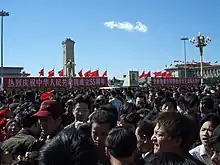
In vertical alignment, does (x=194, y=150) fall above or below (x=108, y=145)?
below

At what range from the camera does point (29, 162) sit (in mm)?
2684

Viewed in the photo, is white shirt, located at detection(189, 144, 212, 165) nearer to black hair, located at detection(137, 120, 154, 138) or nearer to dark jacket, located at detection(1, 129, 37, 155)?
black hair, located at detection(137, 120, 154, 138)

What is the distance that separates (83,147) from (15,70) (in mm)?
84627

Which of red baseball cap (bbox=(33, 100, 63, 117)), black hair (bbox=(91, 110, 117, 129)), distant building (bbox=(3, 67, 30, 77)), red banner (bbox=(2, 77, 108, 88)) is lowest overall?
black hair (bbox=(91, 110, 117, 129))

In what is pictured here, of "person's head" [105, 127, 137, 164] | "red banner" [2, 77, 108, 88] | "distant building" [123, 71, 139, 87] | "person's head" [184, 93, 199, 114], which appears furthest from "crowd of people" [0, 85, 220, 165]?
"distant building" [123, 71, 139, 87]

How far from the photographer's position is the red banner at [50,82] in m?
38.9

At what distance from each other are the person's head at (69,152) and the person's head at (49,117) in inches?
93.2

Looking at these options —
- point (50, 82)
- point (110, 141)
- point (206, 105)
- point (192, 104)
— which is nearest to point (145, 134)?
point (110, 141)

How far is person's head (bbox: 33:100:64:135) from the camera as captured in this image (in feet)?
14.5

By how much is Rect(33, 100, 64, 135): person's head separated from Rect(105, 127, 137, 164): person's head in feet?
5.89

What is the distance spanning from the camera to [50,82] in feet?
142

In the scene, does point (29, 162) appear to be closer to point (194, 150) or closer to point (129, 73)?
Result: point (194, 150)

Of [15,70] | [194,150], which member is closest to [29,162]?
[194,150]

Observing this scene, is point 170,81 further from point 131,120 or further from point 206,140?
point 206,140
